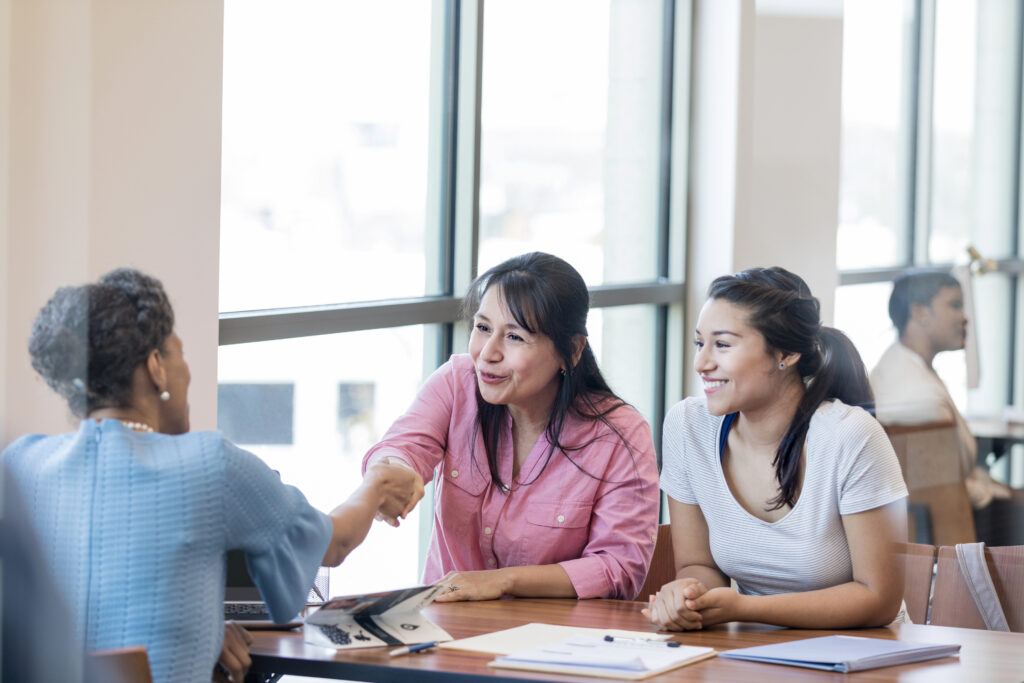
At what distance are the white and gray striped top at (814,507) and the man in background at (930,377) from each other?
203 centimetres

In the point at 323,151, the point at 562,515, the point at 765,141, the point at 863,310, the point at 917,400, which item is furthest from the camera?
the point at 863,310

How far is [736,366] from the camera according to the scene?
2377 millimetres

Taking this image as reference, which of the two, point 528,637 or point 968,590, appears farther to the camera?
point 968,590

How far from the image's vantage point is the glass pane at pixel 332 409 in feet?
9.50

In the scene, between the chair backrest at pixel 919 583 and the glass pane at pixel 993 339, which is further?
the glass pane at pixel 993 339

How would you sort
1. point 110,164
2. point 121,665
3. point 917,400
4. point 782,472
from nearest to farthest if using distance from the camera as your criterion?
point 121,665 → point 110,164 → point 782,472 → point 917,400

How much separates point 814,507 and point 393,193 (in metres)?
1.66

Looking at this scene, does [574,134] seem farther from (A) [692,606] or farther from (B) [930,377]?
(A) [692,606]

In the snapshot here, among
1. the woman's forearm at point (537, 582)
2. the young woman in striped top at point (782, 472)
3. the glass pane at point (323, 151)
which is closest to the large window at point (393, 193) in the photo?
the glass pane at point (323, 151)

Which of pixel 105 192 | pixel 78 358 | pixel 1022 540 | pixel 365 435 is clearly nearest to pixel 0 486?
pixel 78 358

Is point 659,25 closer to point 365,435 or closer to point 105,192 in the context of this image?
point 365,435

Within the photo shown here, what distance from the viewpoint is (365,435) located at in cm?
339

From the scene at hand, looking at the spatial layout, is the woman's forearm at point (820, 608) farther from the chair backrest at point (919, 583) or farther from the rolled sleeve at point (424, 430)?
the rolled sleeve at point (424, 430)

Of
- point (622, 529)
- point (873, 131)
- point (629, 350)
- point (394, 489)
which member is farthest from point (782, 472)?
point (873, 131)
